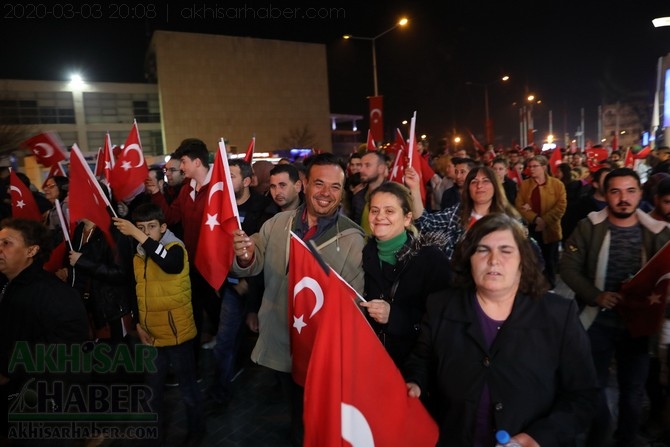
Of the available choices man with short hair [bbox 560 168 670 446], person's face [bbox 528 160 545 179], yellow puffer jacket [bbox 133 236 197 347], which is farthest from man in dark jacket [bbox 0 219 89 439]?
person's face [bbox 528 160 545 179]

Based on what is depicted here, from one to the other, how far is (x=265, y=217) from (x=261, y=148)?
50.7 m

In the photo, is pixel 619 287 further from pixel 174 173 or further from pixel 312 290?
pixel 174 173

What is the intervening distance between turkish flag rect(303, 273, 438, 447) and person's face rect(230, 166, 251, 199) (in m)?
3.05

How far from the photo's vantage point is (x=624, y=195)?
3760mm

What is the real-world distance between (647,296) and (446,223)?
1.80 m

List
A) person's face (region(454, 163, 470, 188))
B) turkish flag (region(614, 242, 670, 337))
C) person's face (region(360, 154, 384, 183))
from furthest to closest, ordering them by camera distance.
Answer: person's face (region(454, 163, 470, 188))
person's face (region(360, 154, 384, 183))
turkish flag (region(614, 242, 670, 337))

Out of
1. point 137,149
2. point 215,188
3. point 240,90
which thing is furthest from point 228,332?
point 240,90

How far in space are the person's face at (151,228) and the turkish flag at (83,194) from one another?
0.42 meters

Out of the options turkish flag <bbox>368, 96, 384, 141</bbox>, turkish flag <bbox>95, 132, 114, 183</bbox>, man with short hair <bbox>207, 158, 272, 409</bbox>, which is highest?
turkish flag <bbox>368, 96, 384, 141</bbox>

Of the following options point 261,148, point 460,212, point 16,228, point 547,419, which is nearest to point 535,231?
point 460,212

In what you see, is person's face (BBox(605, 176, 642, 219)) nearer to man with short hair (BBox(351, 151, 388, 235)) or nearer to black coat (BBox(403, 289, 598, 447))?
black coat (BBox(403, 289, 598, 447))

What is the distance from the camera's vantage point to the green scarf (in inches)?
120

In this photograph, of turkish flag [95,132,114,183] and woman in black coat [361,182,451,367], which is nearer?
woman in black coat [361,182,451,367]

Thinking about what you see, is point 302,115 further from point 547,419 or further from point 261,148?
point 547,419
